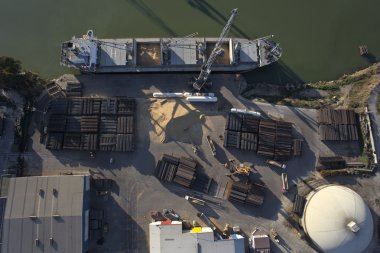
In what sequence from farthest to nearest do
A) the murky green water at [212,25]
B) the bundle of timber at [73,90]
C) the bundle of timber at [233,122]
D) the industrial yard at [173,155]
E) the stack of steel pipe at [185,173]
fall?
the murky green water at [212,25]
the bundle of timber at [73,90]
the bundle of timber at [233,122]
the industrial yard at [173,155]
the stack of steel pipe at [185,173]

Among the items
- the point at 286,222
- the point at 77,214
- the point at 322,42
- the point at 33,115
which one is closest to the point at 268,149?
the point at 286,222

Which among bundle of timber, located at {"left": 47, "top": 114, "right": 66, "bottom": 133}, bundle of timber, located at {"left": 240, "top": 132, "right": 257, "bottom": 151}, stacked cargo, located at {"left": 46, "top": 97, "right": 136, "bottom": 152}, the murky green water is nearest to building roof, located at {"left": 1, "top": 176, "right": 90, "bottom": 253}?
stacked cargo, located at {"left": 46, "top": 97, "right": 136, "bottom": 152}

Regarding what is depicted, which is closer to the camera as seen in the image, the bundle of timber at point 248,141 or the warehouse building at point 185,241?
the warehouse building at point 185,241

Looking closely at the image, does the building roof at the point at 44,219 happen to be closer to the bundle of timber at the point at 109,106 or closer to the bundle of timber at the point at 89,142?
the bundle of timber at the point at 89,142

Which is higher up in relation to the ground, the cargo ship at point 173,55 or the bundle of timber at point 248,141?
the cargo ship at point 173,55

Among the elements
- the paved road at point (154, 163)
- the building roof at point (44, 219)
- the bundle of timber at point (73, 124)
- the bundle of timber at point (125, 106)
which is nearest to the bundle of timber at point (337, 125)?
the paved road at point (154, 163)

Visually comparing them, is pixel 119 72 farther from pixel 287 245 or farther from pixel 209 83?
pixel 287 245

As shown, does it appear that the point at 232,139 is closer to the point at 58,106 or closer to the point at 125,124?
the point at 125,124
